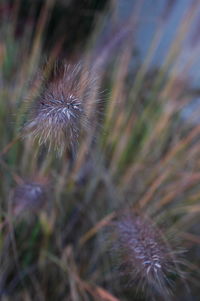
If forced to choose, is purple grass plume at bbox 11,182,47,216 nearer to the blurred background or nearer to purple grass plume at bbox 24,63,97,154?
the blurred background

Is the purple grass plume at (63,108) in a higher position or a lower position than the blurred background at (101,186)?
lower

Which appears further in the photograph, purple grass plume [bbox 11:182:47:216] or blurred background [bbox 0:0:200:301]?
blurred background [bbox 0:0:200:301]

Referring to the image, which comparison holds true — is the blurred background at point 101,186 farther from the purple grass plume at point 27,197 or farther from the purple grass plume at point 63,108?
the purple grass plume at point 63,108

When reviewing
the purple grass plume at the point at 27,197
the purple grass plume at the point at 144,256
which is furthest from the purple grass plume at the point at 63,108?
the purple grass plume at the point at 27,197

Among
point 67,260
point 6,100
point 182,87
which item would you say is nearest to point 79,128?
point 67,260

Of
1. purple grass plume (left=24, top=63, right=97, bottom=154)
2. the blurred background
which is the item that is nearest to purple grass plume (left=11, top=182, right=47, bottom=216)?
the blurred background

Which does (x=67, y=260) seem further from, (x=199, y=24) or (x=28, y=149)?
(x=199, y=24)

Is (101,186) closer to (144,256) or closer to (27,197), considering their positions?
(27,197)
